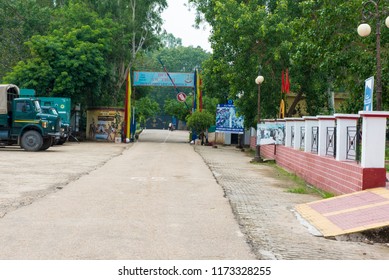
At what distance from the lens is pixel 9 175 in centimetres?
1620

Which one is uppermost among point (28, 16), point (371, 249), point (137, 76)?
point (28, 16)

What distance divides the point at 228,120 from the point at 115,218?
33.9 meters

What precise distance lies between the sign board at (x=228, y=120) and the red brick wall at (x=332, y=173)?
20.5m

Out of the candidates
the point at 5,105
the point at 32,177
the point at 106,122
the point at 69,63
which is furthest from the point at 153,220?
the point at 106,122

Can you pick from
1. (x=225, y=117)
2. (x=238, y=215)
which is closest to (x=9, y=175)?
(x=238, y=215)

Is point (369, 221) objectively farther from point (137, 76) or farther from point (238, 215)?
point (137, 76)

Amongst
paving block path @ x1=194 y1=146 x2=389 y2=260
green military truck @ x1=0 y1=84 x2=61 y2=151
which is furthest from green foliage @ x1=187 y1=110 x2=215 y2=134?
paving block path @ x1=194 y1=146 x2=389 y2=260

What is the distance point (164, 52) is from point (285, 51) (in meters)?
92.6

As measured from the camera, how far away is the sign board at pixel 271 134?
25119 mm

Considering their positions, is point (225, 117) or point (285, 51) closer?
point (285, 51)

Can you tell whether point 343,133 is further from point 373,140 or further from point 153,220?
point 153,220

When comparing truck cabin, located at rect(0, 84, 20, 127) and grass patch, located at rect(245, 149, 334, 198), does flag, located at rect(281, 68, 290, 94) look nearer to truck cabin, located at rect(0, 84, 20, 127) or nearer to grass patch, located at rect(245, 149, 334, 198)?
grass patch, located at rect(245, 149, 334, 198)

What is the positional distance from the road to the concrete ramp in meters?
1.42

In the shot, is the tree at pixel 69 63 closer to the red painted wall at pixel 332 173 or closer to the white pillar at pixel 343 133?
the red painted wall at pixel 332 173
